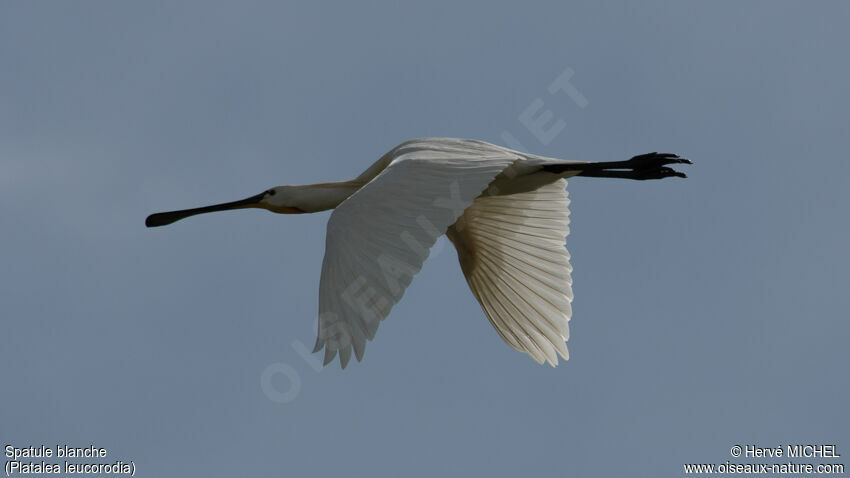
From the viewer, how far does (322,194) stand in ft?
41.1

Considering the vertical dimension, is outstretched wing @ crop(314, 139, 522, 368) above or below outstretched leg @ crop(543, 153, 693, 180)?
below

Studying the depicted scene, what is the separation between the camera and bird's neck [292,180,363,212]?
12406mm

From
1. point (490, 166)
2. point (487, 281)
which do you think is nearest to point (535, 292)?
point (487, 281)

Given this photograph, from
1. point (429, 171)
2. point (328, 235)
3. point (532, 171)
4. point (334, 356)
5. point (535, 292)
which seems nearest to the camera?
point (334, 356)

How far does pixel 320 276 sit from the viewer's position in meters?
9.33

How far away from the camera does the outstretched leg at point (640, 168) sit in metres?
12.1

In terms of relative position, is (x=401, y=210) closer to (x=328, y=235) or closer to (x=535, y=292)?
(x=328, y=235)

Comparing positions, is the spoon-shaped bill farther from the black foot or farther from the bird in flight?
the black foot

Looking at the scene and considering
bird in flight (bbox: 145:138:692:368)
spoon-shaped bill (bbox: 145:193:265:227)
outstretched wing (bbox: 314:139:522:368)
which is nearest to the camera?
outstretched wing (bbox: 314:139:522:368)

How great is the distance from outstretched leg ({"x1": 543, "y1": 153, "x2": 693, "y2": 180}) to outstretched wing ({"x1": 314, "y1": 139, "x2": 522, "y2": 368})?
1.80 m

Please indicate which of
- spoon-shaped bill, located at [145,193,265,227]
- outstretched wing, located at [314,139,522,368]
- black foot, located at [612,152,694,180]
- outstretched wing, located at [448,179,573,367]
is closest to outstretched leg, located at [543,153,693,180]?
black foot, located at [612,152,694,180]

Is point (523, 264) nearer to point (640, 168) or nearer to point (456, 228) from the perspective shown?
point (456, 228)

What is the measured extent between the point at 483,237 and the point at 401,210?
3562 millimetres

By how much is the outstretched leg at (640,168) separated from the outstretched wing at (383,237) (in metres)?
1.80
